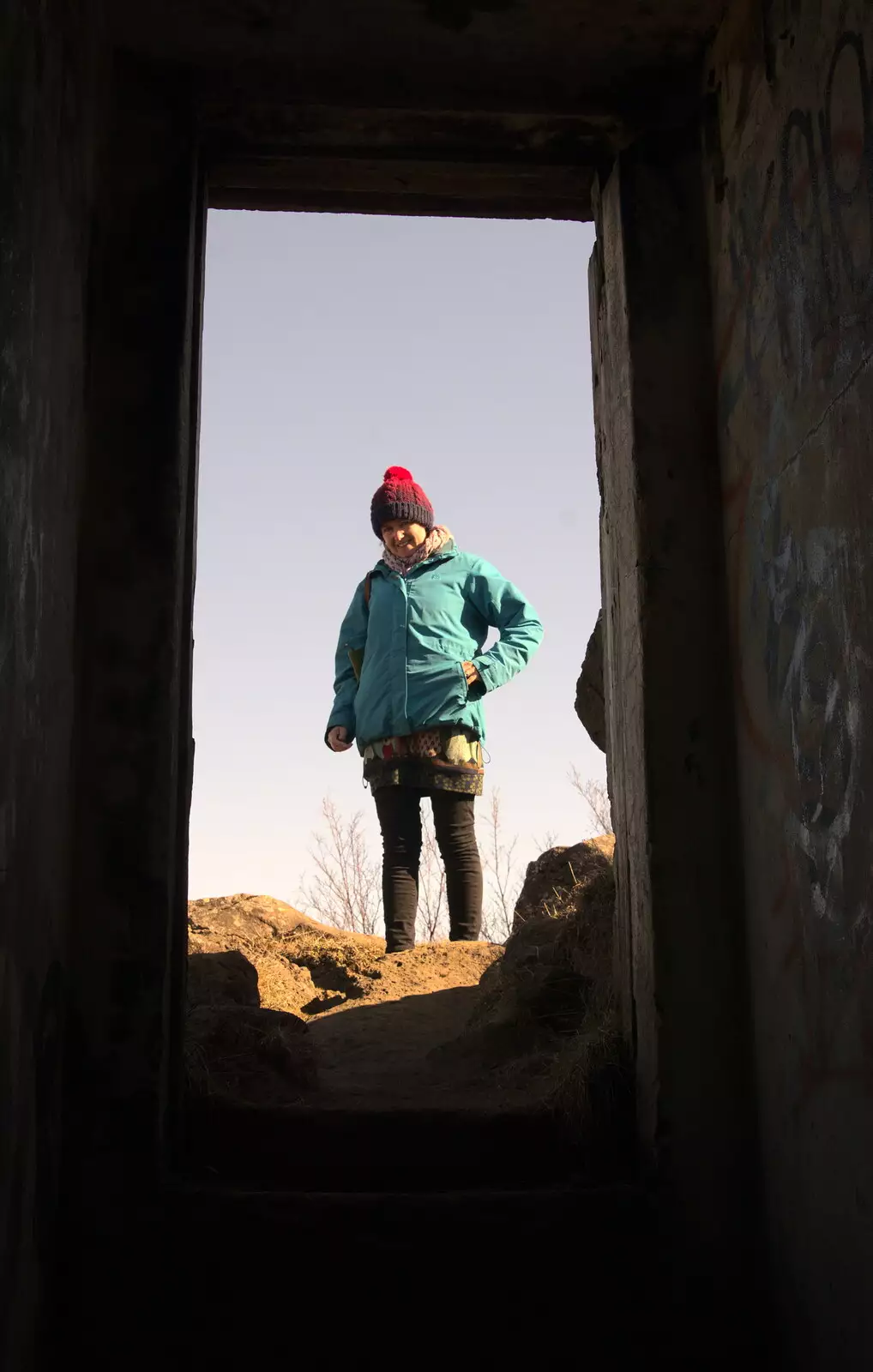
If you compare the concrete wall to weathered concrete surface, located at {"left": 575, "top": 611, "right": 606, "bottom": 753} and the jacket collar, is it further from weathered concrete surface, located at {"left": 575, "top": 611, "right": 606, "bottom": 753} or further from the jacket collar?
the jacket collar

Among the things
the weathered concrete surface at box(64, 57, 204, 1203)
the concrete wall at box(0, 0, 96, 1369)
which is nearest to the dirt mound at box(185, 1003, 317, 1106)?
the weathered concrete surface at box(64, 57, 204, 1203)

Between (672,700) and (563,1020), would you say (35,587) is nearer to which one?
(672,700)

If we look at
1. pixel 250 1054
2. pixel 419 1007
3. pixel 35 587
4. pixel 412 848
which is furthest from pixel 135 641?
pixel 412 848

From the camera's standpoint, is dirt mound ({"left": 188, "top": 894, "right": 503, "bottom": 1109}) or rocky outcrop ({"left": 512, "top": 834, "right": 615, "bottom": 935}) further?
rocky outcrop ({"left": 512, "top": 834, "right": 615, "bottom": 935})

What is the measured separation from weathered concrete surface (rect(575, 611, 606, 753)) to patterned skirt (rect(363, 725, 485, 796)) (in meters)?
0.53

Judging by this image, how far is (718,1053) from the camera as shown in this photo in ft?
8.36

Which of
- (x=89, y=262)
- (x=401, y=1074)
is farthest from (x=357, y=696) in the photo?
(x=89, y=262)

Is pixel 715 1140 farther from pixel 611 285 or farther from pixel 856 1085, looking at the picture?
pixel 611 285

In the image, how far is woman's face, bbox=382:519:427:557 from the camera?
5.79 meters

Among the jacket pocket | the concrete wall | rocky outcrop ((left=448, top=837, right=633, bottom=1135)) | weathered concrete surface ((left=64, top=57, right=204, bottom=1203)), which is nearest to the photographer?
the concrete wall

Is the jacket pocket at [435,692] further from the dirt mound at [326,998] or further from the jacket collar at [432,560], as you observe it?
the dirt mound at [326,998]

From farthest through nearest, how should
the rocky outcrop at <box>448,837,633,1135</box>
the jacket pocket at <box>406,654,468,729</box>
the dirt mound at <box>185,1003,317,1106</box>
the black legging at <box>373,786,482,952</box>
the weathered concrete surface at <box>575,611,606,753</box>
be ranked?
the black legging at <box>373,786,482,952</box>, the jacket pocket at <box>406,654,468,729</box>, the weathered concrete surface at <box>575,611,606,753</box>, the dirt mound at <box>185,1003,317,1106</box>, the rocky outcrop at <box>448,837,633,1135</box>

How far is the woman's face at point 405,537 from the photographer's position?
579 cm

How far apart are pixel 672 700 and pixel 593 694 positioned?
2.57m
